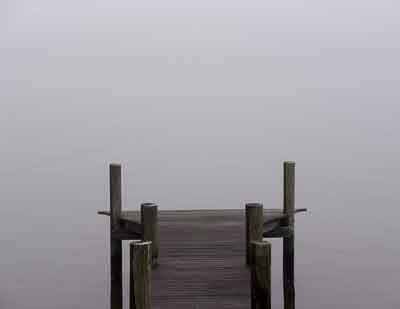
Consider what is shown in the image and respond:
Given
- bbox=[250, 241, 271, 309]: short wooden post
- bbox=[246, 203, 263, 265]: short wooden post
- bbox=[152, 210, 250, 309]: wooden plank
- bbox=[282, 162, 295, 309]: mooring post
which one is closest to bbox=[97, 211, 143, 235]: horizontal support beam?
bbox=[152, 210, 250, 309]: wooden plank

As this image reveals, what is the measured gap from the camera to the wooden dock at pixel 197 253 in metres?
3.82

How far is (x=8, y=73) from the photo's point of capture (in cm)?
668

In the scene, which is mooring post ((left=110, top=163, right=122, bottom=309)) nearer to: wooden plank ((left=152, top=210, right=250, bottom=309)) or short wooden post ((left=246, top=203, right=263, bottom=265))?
wooden plank ((left=152, top=210, right=250, bottom=309))

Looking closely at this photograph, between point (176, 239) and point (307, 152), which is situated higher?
point (307, 152)

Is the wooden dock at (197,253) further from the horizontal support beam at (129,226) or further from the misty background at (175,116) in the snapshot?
the misty background at (175,116)

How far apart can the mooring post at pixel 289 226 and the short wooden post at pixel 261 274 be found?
1.61 m

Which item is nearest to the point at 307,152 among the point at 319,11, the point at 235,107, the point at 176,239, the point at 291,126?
the point at 291,126

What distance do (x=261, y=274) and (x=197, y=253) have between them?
46.9 inches

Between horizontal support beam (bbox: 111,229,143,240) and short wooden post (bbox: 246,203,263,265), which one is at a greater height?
short wooden post (bbox: 246,203,263,265)

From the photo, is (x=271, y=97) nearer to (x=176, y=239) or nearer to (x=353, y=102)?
(x=353, y=102)

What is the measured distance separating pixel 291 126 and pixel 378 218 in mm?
1190

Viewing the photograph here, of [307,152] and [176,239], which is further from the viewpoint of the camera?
[307,152]

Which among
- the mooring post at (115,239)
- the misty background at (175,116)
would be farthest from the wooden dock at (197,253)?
the misty background at (175,116)

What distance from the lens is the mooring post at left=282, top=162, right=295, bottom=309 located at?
4984 millimetres
